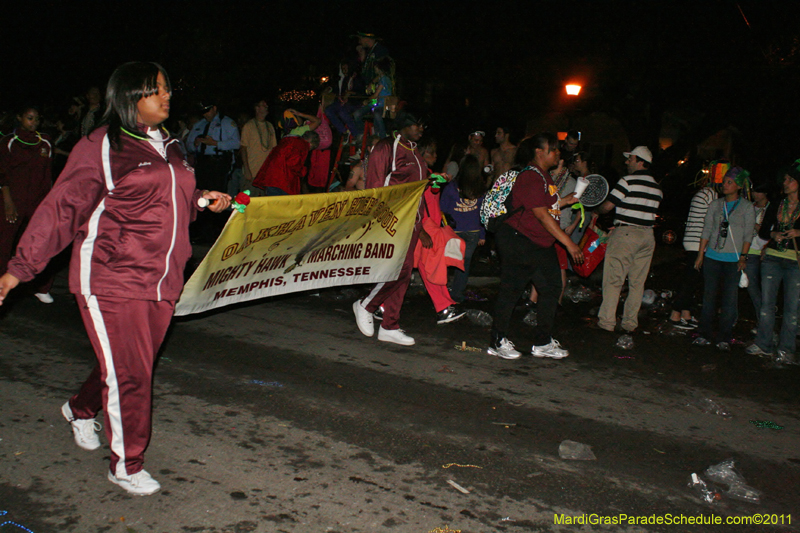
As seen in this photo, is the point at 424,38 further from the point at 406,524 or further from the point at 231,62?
the point at 406,524

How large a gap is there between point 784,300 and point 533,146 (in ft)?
10.6

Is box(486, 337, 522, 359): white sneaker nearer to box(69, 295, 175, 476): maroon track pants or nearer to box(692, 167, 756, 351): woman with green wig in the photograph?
box(692, 167, 756, 351): woman with green wig

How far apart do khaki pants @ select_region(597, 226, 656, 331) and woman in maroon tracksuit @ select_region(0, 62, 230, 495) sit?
18.6 feet

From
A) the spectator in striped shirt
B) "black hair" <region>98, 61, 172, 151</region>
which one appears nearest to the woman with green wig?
the spectator in striped shirt

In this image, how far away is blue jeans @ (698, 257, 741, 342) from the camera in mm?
7816

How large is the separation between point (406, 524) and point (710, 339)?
5.66 metres

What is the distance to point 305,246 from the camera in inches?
230

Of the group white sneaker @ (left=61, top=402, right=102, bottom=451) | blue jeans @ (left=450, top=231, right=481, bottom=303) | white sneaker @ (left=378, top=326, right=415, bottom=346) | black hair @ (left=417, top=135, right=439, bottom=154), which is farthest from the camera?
blue jeans @ (left=450, top=231, right=481, bottom=303)

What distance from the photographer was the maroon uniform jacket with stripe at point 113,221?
131 inches

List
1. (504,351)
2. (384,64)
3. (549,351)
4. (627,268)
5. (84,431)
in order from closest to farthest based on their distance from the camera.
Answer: (84,431) < (504,351) < (549,351) < (627,268) < (384,64)

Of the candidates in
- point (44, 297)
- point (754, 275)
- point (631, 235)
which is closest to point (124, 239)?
point (44, 297)

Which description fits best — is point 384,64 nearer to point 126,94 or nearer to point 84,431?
point 126,94

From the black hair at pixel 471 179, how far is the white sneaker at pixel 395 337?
2571mm

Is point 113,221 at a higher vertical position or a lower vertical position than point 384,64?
lower
